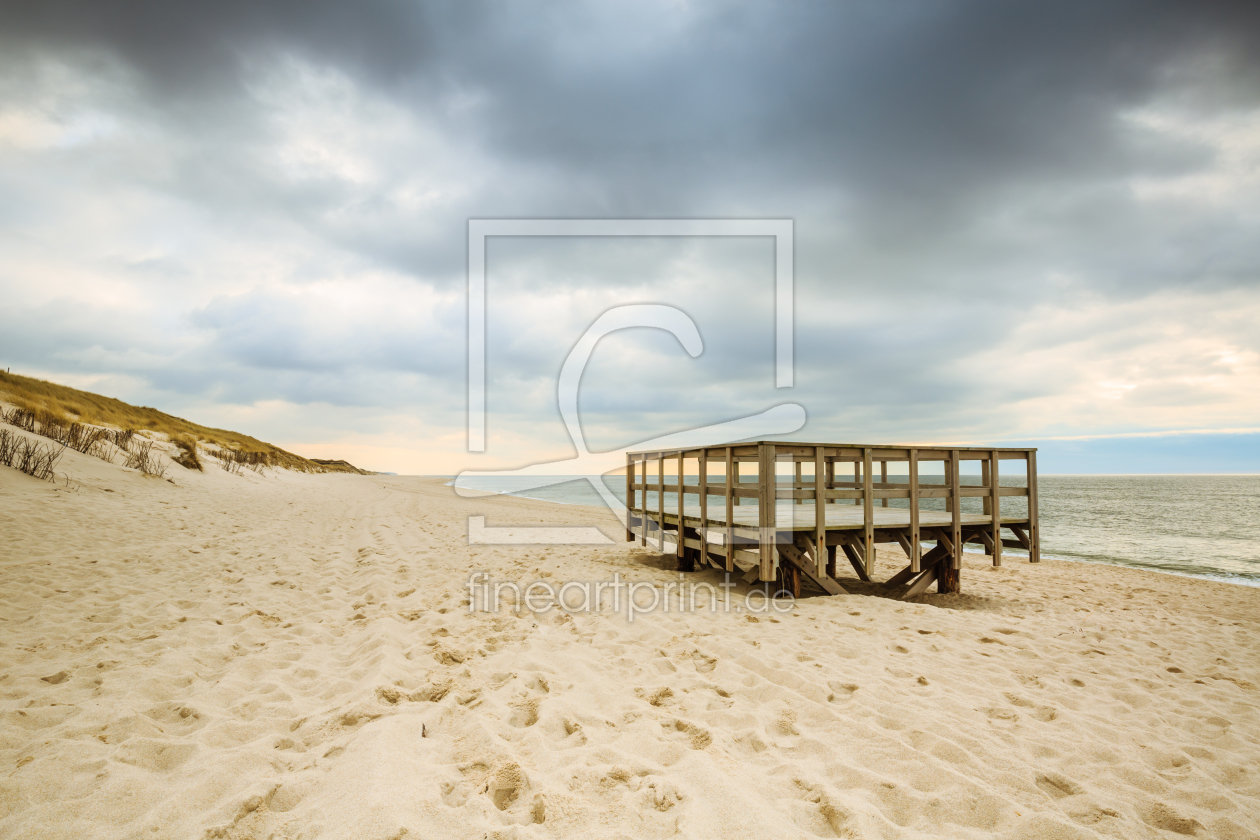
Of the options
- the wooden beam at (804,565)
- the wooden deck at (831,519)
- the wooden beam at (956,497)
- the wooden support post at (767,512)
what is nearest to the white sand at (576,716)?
the wooden beam at (804,565)

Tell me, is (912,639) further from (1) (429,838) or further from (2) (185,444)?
(2) (185,444)

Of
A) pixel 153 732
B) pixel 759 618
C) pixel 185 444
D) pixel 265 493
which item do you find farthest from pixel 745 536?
pixel 185 444

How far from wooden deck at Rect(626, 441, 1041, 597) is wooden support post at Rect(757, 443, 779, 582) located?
0.01m

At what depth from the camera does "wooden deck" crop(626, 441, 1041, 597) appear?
6.95 m

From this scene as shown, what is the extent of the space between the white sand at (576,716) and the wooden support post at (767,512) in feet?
1.95

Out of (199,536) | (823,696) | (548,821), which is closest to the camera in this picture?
(548,821)

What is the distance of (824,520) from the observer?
7145 millimetres

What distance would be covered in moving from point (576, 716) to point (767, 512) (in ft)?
13.2

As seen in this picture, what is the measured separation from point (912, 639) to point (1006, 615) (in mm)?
2457

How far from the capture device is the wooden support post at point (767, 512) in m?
6.62

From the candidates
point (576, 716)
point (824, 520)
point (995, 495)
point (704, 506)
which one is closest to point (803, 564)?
point (824, 520)

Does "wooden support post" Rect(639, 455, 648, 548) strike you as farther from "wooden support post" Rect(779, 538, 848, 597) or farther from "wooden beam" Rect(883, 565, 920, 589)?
"wooden beam" Rect(883, 565, 920, 589)

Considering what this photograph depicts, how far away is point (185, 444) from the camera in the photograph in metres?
20.0

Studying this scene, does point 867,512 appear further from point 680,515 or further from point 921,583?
point 680,515
